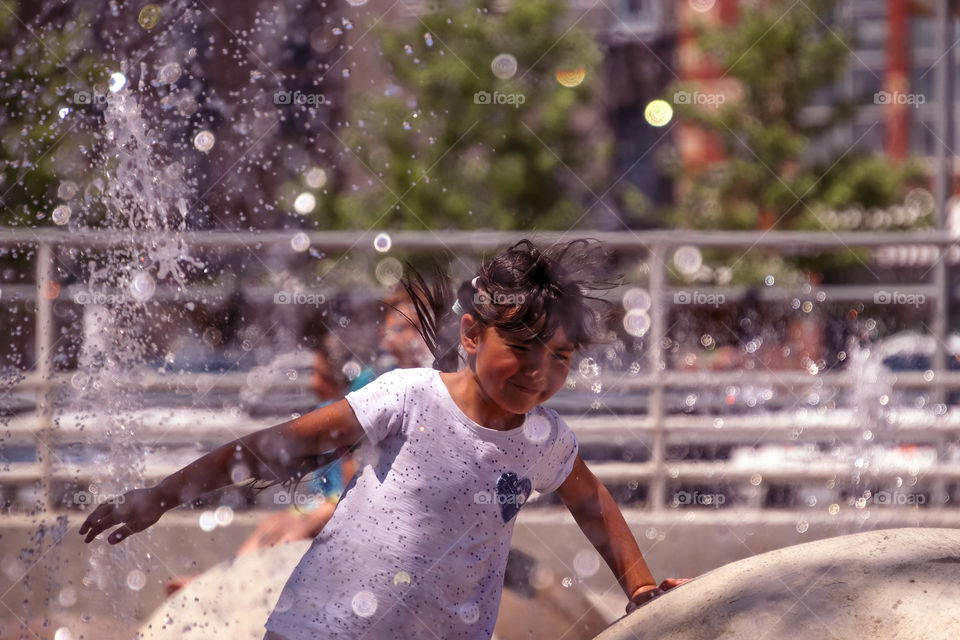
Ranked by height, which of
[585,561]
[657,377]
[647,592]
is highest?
[647,592]

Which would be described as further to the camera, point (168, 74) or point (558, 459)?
point (168, 74)

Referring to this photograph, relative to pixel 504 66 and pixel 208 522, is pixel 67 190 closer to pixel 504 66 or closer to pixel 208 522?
pixel 208 522

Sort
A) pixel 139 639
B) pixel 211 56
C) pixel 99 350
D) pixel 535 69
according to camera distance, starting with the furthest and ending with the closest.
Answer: pixel 535 69 → pixel 211 56 → pixel 99 350 → pixel 139 639

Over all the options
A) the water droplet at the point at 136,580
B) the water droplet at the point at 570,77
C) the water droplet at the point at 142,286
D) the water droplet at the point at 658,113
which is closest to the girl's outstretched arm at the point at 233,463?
the water droplet at the point at 136,580

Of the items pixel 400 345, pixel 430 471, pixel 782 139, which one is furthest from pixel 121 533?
pixel 782 139

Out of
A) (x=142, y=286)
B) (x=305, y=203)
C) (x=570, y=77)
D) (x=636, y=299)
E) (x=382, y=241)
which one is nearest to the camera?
(x=142, y=286)

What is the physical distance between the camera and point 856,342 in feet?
23.5

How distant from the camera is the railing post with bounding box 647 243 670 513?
15.8ft

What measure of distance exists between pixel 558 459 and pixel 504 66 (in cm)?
1051

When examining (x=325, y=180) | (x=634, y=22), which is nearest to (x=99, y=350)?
(x=325, y=180)

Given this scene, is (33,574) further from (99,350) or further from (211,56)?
(211,56)

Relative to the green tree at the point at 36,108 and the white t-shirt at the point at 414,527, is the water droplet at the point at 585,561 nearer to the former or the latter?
the white t-shirt at the point at 414,527

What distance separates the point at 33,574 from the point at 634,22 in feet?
46.8

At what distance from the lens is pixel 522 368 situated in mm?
1907
